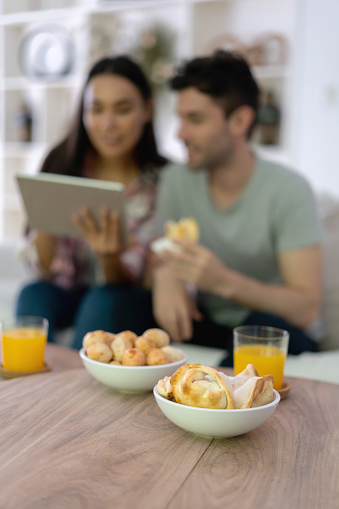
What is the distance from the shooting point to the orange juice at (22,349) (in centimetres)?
117

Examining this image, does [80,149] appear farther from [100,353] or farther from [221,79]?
[100,353]

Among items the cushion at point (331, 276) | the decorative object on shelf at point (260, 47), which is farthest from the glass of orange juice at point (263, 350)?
the decorative object on shelf at point (260, 47)

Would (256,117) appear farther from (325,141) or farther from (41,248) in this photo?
(325,141)

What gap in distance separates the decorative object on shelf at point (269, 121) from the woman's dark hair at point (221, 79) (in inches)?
60.3

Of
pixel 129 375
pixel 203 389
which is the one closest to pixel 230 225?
pixel 129 375

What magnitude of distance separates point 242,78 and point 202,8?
1.92m

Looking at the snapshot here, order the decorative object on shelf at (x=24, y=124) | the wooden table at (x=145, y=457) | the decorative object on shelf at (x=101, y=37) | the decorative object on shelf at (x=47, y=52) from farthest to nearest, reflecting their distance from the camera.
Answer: the decorative object on shelf at (x=24, y=124), the decorative object on shelf at (x=47, y=52), the decorative object on shelf at (x=101, y=37), the wooden table at (x=145, y=457)

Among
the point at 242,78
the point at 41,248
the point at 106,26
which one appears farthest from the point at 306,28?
the point at 41,248

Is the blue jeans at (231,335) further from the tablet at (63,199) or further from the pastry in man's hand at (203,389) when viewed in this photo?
the pastry in man's hand at (203,389)

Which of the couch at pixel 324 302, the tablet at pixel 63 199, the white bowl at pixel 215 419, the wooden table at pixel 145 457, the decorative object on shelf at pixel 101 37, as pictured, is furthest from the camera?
the decorative object on shelf at pixel 101 37

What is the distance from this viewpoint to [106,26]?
4020 millimetres

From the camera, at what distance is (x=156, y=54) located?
3.83 metres

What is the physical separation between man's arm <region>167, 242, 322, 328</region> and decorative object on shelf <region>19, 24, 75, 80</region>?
9.24 ft

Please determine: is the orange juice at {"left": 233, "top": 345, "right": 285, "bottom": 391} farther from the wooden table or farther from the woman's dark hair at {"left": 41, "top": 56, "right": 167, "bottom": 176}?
the woman's dark hair at {"left": 41, "top": 56, "right": 167, "bottom": 176}
